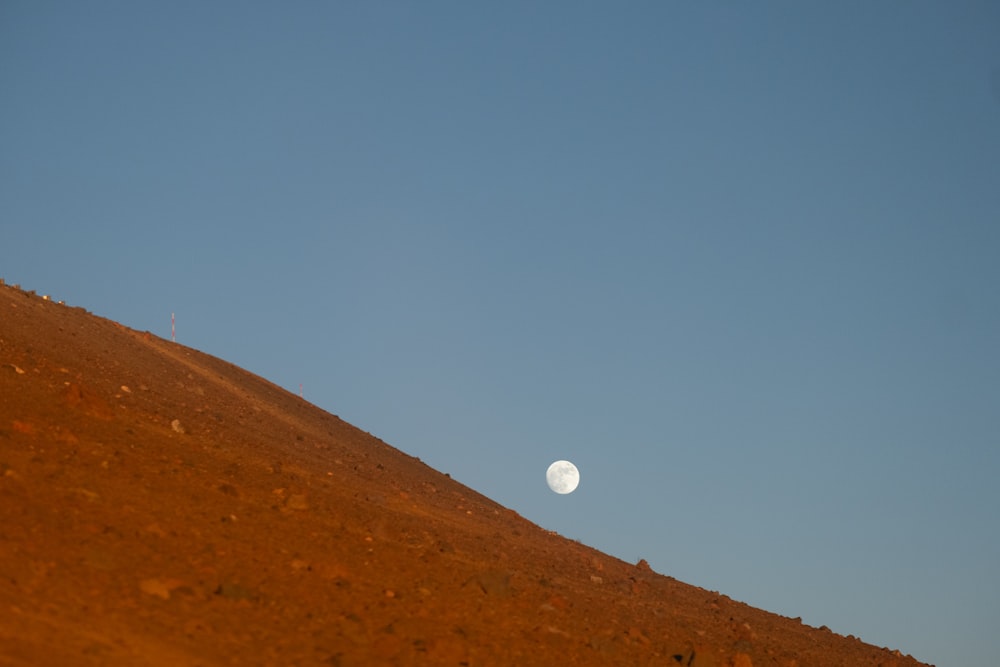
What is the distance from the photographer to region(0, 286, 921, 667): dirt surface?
1107cm

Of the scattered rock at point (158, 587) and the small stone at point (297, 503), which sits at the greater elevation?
the small stone at point (297, 503)

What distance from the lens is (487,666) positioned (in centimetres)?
1280

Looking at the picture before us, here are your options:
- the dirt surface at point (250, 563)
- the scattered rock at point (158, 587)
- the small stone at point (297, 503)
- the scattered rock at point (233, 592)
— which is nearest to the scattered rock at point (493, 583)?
the dirt surface at point (250, 563)

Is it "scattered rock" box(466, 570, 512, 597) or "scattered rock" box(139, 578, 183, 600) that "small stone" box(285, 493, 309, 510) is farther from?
"scattered rock" box(139, 578, 183, 600)

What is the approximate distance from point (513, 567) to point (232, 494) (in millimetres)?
5861

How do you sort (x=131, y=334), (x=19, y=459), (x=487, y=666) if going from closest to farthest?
(x=487, y=666)
(x=19, y=459)
(x=131, y=334)

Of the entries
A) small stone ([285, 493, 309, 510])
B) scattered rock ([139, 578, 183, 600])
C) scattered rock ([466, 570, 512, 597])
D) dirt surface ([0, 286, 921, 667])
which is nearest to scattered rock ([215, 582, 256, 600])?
dirt surface ([0, 286, 921, 667])

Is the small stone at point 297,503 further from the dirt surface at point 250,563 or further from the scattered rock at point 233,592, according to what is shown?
the scattered rock at point 233,592

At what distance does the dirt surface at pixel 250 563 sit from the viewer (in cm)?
1107

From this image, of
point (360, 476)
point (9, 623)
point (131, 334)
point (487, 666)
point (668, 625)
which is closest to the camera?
point (9, 623)

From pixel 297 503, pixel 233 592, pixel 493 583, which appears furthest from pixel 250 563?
pixel 493 583

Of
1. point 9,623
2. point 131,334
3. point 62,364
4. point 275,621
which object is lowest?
point 9,623

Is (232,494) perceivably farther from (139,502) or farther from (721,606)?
(721,606)

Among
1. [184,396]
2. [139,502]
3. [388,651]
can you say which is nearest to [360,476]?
[184,396]
